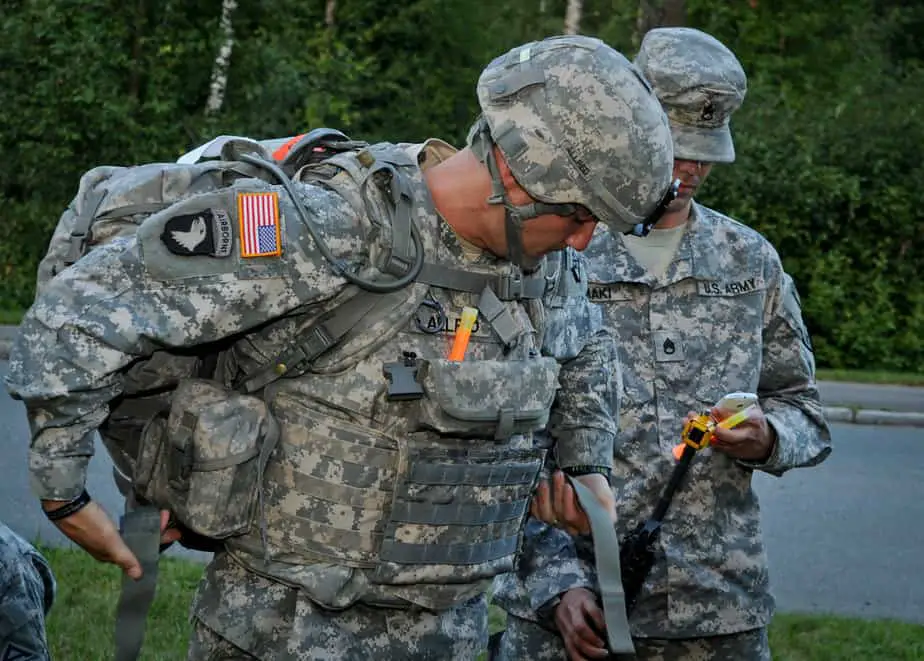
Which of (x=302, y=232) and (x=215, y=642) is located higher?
(x=302, y=232)

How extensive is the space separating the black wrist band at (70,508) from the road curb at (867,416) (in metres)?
9.61

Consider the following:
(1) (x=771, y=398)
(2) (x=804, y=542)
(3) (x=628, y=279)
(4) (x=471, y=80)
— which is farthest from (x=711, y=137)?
(4) (x=471, y=80)

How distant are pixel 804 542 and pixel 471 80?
1193cm

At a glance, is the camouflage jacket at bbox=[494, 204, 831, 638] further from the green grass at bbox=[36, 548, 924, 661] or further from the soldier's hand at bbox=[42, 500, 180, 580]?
the green grass at bbox=[36, 548, 924, 661]

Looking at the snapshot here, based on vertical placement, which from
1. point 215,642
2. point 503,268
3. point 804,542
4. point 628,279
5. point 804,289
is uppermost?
point 503,268

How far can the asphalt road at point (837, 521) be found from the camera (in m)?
7.41

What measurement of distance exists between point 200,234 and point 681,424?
1.57 meters

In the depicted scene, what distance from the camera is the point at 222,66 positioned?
1553cm

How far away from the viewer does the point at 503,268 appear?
10.5 ft

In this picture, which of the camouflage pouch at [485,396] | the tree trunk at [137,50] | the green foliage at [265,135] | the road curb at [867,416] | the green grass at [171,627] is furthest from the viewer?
the tree trunk at [137,50]

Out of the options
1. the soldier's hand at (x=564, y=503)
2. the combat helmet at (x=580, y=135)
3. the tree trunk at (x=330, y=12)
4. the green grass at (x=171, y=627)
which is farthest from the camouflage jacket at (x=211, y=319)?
the tree trunk at (x=330, y=12)

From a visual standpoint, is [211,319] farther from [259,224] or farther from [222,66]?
[222,66]

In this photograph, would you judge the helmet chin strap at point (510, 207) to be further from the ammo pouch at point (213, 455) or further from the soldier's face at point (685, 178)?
the soldier's face at point (685, 178)

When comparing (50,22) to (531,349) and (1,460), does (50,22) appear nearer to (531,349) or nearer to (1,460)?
(1,460)
